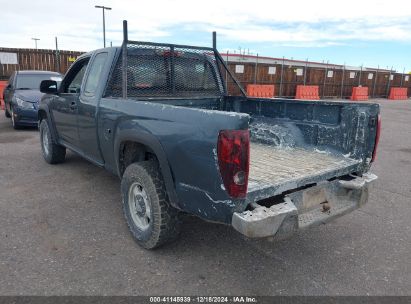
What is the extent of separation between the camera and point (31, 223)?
390cm

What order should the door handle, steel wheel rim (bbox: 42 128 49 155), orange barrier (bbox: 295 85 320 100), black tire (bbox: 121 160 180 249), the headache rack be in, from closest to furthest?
black tire (bbox: 121 160 180 249) < the headache rack < the door handle < steel wheel rim (bbox: 42 128 49 155) < orange barrier (bbox: 295 85 320 100)

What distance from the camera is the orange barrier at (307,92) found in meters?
23.6

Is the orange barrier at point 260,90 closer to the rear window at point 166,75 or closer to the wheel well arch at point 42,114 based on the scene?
the wheel well arch at point 42,114

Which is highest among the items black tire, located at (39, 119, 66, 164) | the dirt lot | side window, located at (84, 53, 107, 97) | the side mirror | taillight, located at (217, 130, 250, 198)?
side window, located at (84, 53, 107, 97)

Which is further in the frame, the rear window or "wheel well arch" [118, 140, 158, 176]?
the rear window

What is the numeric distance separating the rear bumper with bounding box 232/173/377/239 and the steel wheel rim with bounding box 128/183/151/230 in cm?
116

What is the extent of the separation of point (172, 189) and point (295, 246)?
1.51 m

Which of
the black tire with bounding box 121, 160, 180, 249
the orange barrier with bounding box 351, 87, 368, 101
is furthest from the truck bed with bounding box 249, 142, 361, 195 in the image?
the orange barrier with bounding box 351, 87, 368, 101

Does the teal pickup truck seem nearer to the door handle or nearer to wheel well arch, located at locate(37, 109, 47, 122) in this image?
the door handle

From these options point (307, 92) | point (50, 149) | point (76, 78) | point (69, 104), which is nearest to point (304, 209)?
point (69, 104)

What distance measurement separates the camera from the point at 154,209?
3.09 meters

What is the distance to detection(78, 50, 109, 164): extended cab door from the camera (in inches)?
162

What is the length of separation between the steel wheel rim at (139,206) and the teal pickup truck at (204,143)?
10mm

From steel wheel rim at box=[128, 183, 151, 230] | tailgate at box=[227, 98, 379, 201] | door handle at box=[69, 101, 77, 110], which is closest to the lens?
tailgate at box=[227, 98, 379, 201]
